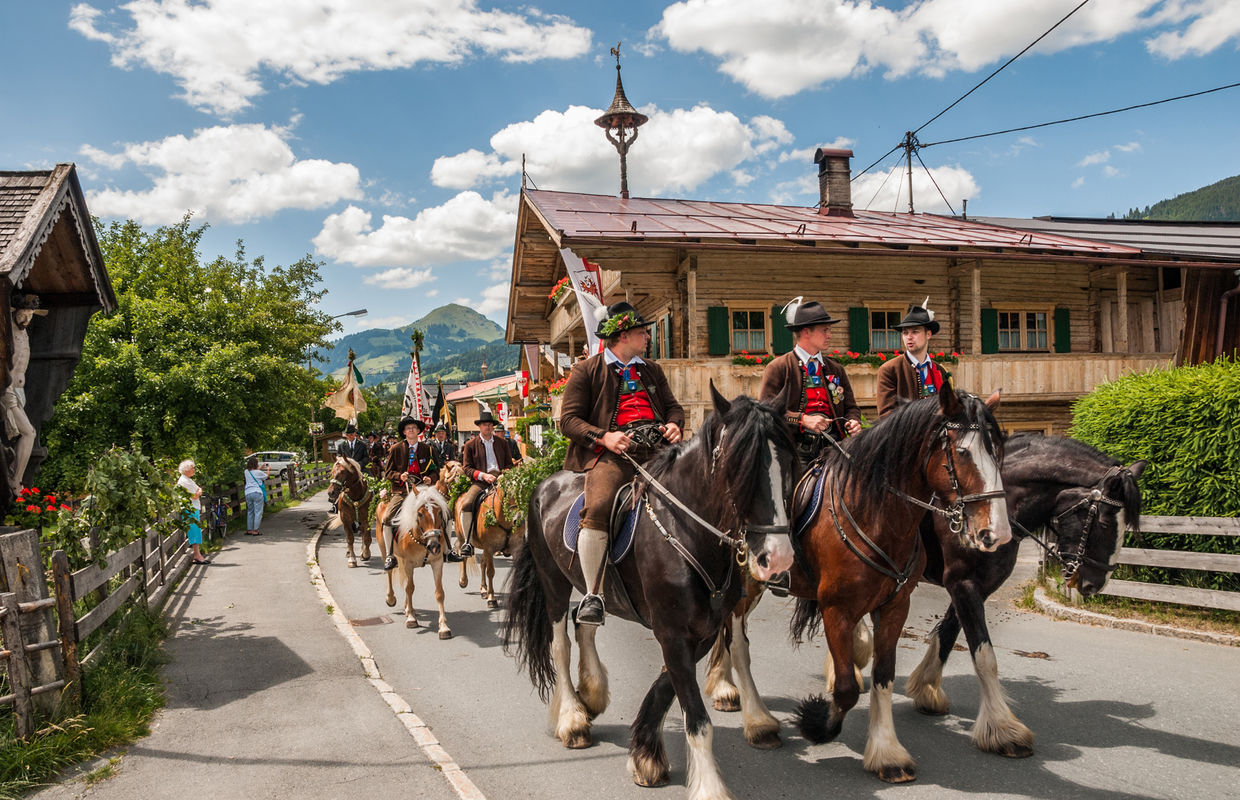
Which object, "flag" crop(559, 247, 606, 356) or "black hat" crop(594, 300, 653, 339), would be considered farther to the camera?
"flag" crop(559, 247, 606, 356)

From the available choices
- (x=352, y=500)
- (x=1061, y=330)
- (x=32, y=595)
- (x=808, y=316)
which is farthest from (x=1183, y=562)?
(x=1061, y=330)

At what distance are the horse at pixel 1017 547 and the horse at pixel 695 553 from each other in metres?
1.86

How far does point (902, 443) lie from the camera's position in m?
4.80

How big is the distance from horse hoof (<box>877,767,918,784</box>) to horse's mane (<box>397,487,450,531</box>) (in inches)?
246

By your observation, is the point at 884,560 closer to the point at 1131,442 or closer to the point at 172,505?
the point at 1131,442

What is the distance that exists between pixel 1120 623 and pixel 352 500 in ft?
39.6

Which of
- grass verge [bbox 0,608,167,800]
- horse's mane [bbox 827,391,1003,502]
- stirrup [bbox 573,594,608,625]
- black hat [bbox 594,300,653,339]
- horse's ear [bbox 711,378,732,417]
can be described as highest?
black hat [bbox 594,300,653,339]

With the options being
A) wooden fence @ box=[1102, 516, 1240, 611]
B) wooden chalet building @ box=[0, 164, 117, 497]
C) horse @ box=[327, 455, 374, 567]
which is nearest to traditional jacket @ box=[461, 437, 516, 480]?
horse @ box=[327, 455, 374, 567]

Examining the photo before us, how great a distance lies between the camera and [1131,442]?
8.95 metres

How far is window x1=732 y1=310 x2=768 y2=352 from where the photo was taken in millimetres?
19531

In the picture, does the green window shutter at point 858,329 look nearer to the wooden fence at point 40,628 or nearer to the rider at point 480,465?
the rider at point 480,465

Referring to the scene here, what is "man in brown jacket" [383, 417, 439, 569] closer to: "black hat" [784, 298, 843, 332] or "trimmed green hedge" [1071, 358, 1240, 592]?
"black hat" [784, 298, 843, 332]

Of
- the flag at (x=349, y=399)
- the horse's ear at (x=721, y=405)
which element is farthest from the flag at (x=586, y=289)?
the flag at (x=349, y=399)

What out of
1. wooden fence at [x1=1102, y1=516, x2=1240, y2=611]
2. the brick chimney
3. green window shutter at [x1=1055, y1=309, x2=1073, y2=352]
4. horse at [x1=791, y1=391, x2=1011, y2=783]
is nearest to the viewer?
horse at [x1=791, y1=391, x2=1011, y2=783]
